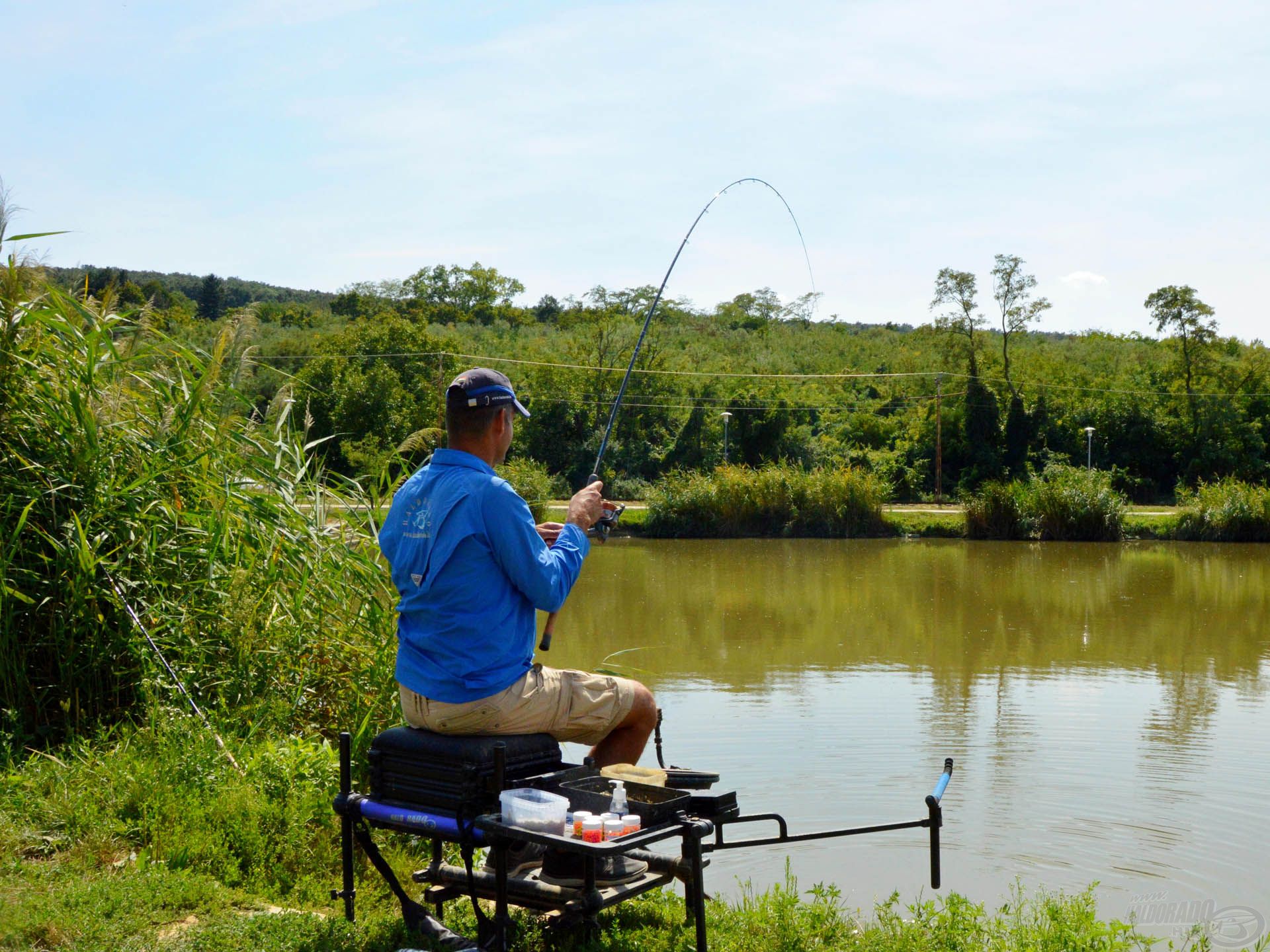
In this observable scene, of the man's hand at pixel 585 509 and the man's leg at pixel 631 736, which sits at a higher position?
the man's hand at pixel 585 509

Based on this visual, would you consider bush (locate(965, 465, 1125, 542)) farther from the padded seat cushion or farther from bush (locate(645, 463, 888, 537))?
the padded seat cushion

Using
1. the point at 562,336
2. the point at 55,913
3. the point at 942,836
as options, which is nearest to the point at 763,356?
the point at 562,336

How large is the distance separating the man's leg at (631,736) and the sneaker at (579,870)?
1.18 ft

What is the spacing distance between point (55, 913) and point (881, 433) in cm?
3716

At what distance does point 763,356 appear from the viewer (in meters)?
47.3

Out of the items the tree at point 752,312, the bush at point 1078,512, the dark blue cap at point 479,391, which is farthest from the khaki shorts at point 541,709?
the tree at point 752,312

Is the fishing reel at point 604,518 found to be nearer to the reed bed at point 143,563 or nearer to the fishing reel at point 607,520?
the fishing reel at point 607,520

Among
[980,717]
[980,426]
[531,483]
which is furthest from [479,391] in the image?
[980,426]

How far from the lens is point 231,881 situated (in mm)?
3471

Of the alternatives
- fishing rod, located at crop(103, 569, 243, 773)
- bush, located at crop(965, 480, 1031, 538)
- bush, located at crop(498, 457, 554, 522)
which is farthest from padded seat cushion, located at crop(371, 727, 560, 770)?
bush, located at crop(965, 480, 1031, 538)

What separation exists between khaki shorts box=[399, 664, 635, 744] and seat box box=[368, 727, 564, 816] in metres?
0.03

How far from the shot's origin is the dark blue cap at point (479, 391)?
10.2ft

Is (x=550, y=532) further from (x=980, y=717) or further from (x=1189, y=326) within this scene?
(x=1189, y=326)

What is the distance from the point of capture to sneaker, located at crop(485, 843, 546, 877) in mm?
3168
